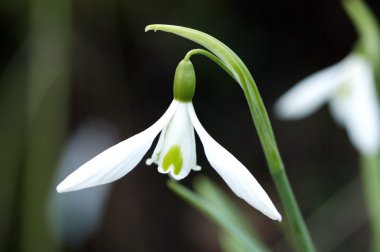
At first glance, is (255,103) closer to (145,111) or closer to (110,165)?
(110,165)

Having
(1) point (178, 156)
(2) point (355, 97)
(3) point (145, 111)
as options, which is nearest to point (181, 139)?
(1) point (178, 156)

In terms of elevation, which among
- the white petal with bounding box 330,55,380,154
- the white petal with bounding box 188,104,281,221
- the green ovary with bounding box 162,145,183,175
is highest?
the white petal with bounding box 330,55,380,154

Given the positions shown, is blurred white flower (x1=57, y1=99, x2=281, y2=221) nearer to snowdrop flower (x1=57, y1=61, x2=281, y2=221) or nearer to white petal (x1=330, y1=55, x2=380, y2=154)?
snowdrop flower (x1=57, y1=61, x2=281, y2=221)

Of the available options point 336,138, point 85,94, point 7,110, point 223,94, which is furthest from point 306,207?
point 7,110

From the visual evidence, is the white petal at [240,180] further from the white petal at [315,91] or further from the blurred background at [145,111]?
the blurred background at [145,111]

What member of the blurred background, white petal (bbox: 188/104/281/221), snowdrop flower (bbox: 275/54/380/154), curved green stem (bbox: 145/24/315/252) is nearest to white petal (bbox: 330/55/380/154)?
snowdrop flower (bbox: 275/54/380/154)

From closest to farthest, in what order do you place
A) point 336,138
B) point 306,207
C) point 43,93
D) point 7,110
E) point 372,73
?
1. point 372,73
2. point 43,93
3. point 7,110
4. point 306,207
5. point 336,138

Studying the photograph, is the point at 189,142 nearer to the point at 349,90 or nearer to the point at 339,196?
the point at 349,90
